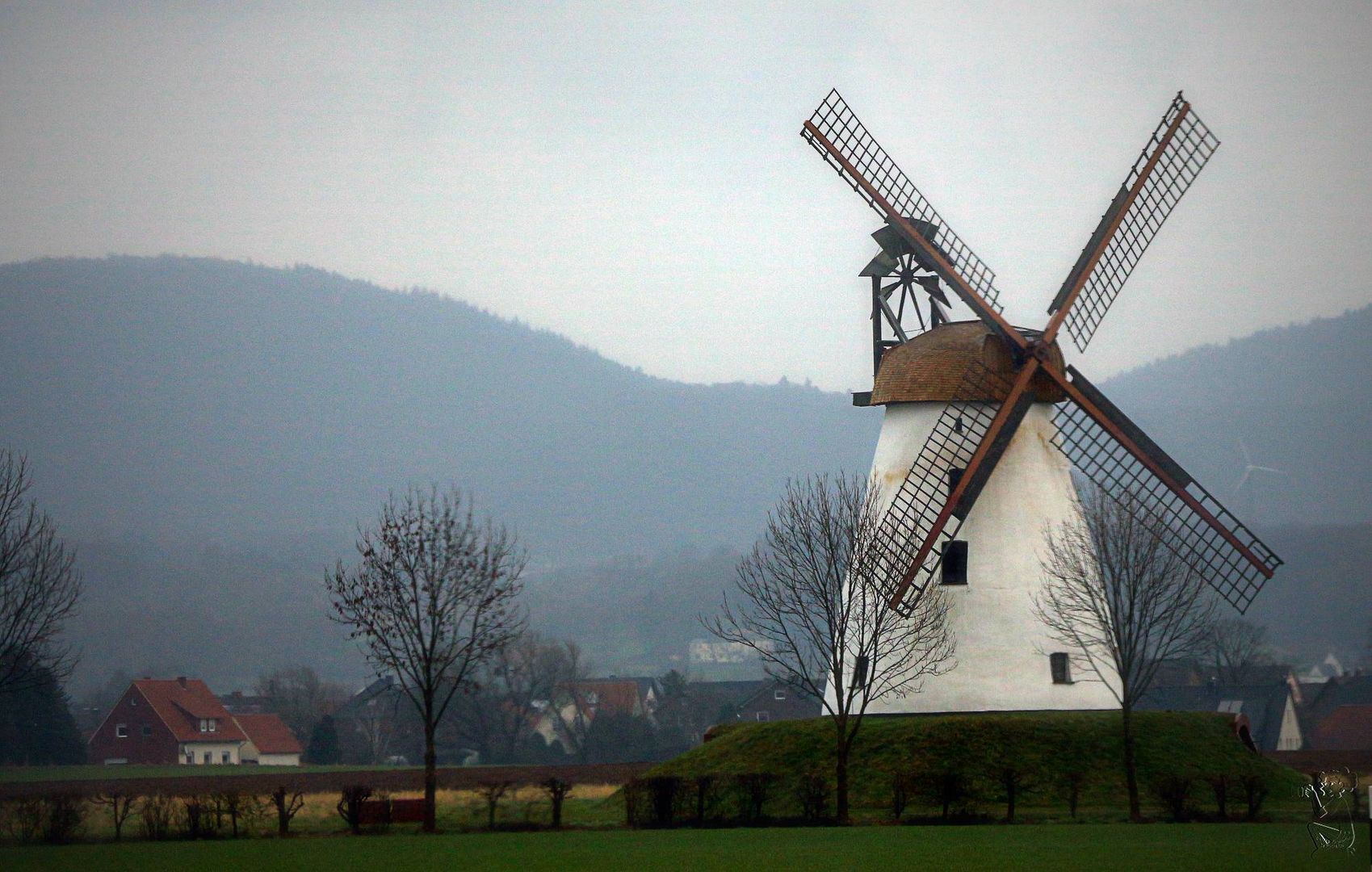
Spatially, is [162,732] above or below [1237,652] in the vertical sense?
below

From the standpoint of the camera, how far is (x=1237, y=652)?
9356 centimetres

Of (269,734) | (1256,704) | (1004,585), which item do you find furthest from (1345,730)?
(269,734)

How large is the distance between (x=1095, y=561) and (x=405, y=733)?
5449 centimetres

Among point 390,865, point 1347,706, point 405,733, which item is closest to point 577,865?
point 390,865

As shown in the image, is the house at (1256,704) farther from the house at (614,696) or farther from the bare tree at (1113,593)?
the bare tree at (1113,593)

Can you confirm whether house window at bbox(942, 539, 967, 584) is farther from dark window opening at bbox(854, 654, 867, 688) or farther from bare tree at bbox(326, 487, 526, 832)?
bare tree at bbox(326, 487, 526, 832)

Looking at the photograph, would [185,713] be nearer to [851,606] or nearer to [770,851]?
[851,606]

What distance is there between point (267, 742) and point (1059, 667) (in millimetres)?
59412

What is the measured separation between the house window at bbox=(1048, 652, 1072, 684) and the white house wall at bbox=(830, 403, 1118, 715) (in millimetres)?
136

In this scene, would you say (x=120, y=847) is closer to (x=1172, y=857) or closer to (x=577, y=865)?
(x=577, y=865)

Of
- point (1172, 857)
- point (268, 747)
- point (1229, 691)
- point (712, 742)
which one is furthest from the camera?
point (268, 747)

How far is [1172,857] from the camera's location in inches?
960

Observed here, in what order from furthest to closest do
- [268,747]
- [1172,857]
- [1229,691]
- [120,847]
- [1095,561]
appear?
[268,747] < [1229,691] < [1095,561] < [120,847] < [1172,857]

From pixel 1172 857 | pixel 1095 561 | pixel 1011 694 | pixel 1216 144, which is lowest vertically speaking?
pixel 1172 857
